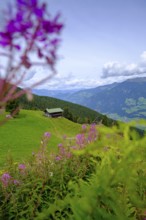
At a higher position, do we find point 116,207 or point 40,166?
point 116,207

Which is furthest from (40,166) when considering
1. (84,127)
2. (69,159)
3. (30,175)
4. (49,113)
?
(49,113)

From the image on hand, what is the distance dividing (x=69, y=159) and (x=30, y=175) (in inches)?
37.1

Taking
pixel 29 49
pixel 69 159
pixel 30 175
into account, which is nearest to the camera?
pixel 29 49

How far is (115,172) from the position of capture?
1.43 meters

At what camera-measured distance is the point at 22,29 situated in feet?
2.91

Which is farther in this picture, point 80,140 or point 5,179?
point 80,140

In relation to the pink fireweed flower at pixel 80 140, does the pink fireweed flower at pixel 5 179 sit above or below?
below

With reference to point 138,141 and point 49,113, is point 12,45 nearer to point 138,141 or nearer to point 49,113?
point 138,141

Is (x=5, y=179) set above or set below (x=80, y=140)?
below

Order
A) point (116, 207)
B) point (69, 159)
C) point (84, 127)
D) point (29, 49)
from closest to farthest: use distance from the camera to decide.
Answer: point (29, 49)
point (116, 207)
point (69, 159)
point (84, 127)

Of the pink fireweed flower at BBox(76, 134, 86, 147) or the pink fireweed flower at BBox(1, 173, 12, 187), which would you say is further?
the pink fireweed flower at BBox(76, 134, 86, 147)

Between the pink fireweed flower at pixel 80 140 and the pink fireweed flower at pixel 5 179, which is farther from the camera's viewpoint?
the pink fireweed flower at pixel 80 140

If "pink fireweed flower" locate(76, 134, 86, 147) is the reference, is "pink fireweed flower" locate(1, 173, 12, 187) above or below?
below

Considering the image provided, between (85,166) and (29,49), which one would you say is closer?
(29,49)
